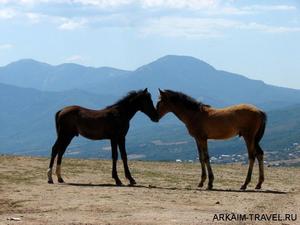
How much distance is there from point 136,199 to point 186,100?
5629mm

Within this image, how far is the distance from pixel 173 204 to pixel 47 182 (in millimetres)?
6339

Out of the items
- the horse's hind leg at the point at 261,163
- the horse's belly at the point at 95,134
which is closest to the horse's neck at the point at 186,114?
the horse's hind leg at the point at 261,163

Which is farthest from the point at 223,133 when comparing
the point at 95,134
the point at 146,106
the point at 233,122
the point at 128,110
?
the point at 95,134

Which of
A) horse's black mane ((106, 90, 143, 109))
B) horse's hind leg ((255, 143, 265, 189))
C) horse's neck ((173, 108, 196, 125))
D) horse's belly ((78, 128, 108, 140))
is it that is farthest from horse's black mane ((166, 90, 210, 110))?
horse's belly ((78, 128, 108, 140))

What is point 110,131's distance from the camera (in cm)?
2062

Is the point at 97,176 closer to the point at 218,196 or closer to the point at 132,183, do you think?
the point at 132,183

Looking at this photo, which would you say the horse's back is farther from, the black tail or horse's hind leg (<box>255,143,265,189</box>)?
horse's hind leg (<box>255,143,265,189</box>)

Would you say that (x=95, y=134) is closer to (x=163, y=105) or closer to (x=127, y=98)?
(x=127, y=98)

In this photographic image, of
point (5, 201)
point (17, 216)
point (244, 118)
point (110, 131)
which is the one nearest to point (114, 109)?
point (110, 131)

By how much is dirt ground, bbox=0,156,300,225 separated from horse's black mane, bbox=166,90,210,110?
2688 mm

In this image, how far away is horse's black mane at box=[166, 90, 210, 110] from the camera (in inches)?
819

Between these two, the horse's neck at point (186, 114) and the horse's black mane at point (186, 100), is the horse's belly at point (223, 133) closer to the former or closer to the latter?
the horse's neck at point (186, 114)

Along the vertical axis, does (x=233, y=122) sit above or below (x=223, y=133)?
above

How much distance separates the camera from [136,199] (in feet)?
53.5
